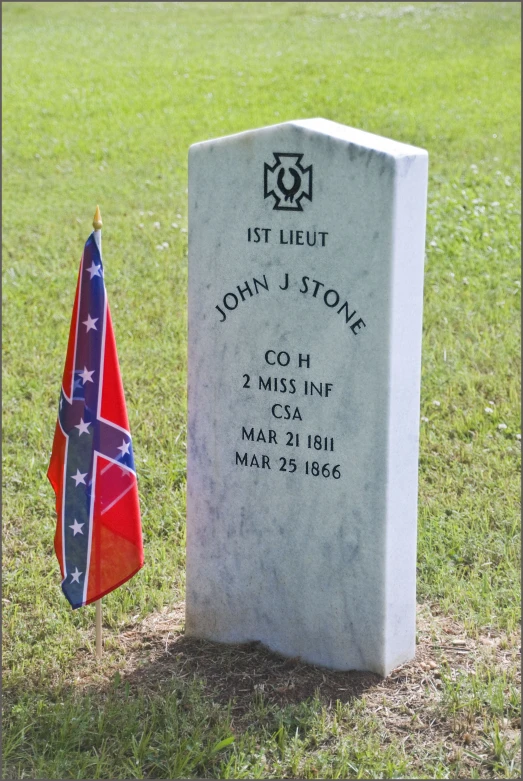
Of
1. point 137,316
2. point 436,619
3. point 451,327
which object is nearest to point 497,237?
point 451,327

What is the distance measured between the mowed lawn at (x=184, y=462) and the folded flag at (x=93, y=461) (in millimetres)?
390

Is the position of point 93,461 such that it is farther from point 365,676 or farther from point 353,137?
point 353,137

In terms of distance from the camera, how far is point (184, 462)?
197 inches

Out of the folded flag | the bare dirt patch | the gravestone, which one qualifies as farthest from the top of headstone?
the bare dirt patch

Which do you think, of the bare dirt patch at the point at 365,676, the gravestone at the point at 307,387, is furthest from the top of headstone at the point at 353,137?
the bare dirt patch at the point at 365,676

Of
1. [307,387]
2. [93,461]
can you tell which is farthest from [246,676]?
[307,387]

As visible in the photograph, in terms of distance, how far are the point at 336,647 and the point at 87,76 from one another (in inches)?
529

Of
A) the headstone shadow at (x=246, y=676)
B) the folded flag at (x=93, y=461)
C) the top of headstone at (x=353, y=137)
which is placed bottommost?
the headstone shadow at (x=246, y=676)

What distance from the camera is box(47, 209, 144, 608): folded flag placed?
11.0ft

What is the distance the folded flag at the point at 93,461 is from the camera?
3338 mm

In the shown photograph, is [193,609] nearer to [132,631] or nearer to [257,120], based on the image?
[132,631]

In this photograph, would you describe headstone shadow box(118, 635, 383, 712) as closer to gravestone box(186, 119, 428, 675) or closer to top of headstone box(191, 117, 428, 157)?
gravestone box(186, 119, 428, 675)

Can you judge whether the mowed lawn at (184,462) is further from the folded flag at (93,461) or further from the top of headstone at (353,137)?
the top of headstone at (353,137)

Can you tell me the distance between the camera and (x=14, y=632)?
12.4 feet
